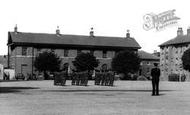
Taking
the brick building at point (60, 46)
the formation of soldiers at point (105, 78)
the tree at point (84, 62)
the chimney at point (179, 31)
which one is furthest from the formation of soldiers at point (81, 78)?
the chimney at point (179, 31)

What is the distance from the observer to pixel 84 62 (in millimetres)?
83625

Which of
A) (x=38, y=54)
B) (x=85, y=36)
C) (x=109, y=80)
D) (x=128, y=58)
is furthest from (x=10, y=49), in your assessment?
(x=109, y=80)

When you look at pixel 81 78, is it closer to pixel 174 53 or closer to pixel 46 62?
pixel 46 62

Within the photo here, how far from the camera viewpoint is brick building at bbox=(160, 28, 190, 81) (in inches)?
3758

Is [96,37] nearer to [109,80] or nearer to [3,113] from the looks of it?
[109,80]

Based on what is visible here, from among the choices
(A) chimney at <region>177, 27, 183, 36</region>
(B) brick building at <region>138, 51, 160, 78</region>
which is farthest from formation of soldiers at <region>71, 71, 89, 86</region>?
(B) brick building at <region>138, 51, 160, 78</region>

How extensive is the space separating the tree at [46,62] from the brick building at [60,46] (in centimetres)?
366

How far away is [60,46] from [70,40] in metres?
3.09

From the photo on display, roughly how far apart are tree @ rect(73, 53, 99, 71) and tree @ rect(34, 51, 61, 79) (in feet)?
14.4

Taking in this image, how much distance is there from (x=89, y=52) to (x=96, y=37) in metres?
5.90

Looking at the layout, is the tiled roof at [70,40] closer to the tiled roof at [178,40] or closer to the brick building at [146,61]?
the tiled roof at [178,40]

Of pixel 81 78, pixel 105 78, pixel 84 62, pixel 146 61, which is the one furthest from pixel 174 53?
pixel 81 78

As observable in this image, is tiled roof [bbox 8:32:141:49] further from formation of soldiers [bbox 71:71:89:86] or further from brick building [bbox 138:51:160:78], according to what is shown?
formation of soldiers [bbox 71:71:89:86]

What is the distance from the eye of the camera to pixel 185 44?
9488cm
